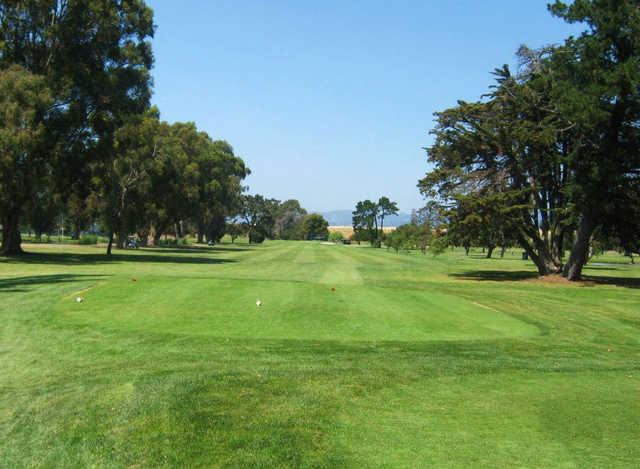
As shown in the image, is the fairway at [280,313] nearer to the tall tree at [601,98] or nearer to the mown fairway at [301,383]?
the mown fairway at [301,383]

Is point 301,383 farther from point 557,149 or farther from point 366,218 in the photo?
point 366,218

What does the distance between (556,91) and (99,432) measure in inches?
1148

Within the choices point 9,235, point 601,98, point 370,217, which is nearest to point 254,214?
point 370,217

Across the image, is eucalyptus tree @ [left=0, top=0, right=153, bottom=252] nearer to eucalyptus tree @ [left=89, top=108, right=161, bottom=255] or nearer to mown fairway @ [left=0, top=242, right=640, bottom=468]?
eucalyptus tree @ [left=89, top=108, right=161, bottom=255]

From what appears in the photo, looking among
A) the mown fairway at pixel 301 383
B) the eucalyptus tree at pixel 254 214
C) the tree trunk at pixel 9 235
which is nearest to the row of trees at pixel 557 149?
the mown fairway at pixel 301 383

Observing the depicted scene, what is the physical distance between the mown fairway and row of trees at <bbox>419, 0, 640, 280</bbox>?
14928mm

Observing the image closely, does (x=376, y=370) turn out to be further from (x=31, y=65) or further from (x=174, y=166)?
(x=174, y=166)

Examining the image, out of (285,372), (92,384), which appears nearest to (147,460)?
(92,384)

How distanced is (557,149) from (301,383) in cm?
3036

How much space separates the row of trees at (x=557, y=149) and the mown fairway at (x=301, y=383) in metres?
14.9

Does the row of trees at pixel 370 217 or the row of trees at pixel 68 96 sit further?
the row of trees at pixel 370 217

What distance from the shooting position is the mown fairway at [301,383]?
5.53 meters

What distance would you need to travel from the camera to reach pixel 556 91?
28.9 meters

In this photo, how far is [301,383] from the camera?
8117mm
